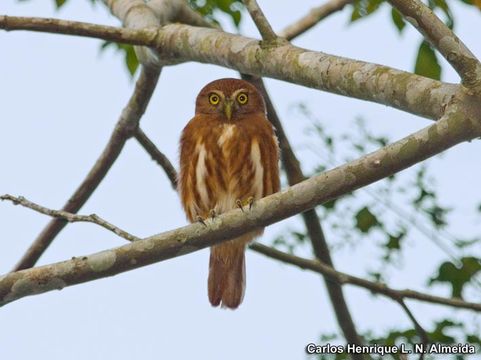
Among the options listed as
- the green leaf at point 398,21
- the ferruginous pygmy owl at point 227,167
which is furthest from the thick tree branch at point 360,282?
the green leaf at point 398,21

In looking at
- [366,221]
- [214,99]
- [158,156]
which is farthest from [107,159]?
[366,221]

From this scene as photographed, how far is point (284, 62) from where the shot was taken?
4.67 metres

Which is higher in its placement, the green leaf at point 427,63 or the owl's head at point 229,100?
the owl's head at point 229,100

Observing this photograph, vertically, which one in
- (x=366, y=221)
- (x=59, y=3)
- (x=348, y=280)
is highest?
(x=59, y=3)

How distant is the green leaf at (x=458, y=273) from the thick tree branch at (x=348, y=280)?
0.32 feet

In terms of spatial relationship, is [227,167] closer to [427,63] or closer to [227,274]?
[227,274]

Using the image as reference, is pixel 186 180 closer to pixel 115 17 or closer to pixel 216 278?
pixel 216 278

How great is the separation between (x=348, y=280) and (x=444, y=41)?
2.55 m

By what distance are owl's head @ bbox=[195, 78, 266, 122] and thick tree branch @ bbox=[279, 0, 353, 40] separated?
0.60 meters

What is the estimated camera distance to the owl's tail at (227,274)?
5.94m

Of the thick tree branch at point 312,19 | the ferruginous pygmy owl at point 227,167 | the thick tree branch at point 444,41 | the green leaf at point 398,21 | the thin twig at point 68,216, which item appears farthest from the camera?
the thick tree branch at point 312,19

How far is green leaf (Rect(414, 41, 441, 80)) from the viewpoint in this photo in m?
4.60

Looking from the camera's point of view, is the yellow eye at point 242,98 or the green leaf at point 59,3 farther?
the yellow eye at point 242,98

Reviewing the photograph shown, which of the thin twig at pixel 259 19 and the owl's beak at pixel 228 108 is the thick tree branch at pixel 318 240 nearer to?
the owl's beak at pixel 228 108
